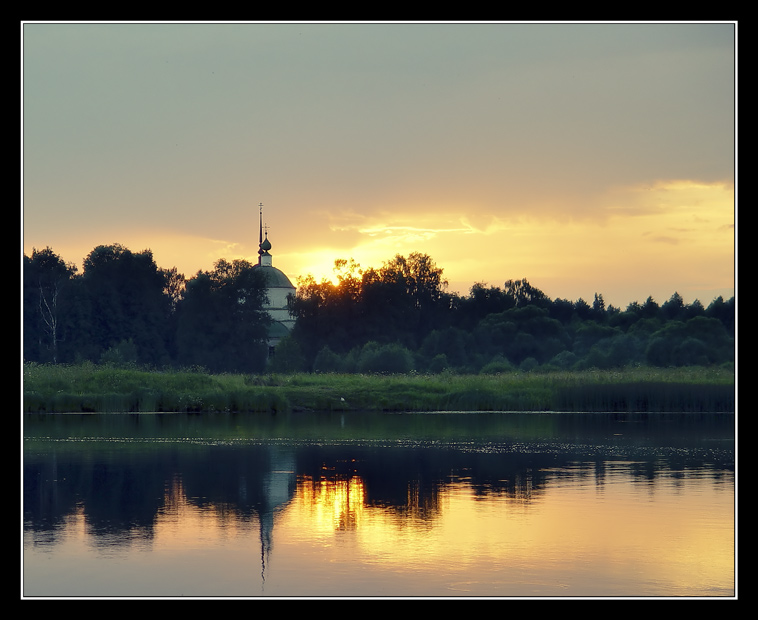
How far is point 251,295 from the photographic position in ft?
290

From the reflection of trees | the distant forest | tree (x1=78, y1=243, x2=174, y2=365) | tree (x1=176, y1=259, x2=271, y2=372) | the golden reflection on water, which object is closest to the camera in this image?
the golden reflection on water

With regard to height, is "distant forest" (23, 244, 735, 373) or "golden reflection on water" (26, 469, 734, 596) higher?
"distant forest" (23, 244, 735, 373)

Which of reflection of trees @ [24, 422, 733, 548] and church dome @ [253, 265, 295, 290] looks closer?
reflection of trees @ [24, 422, 733, 548]

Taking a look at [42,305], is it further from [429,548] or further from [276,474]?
[429,548]

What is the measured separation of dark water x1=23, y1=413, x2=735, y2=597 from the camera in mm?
11492

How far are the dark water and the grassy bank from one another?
1131 cm

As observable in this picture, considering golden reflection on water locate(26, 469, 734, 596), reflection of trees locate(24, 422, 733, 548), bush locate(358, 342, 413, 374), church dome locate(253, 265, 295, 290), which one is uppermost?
church dome locate(253, 265, 295, 290)

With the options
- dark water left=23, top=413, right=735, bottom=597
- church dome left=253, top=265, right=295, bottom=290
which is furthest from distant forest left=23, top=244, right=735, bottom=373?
dark water left=23, top=413, right=735, bottom=597

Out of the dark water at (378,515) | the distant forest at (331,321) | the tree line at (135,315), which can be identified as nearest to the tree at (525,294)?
the distant forest at (331,321)

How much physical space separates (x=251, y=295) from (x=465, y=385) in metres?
44.1

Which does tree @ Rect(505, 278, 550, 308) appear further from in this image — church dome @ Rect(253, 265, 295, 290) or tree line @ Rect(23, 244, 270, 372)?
church dome @ Rect(253, 265, 295, 290)

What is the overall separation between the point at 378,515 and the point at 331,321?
70996 millimetres

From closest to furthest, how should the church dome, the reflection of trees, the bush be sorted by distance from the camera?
the reflection of trees
the bush
the church dome
